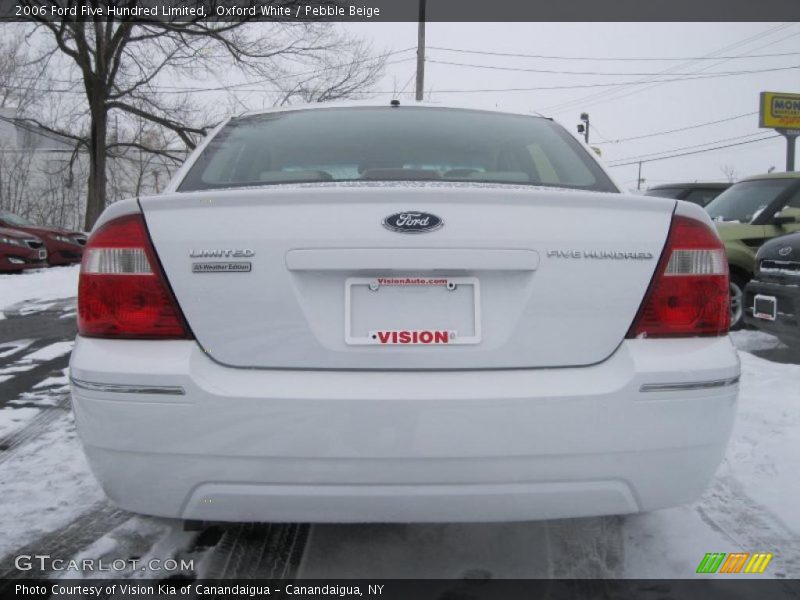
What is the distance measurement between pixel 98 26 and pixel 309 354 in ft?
77.9

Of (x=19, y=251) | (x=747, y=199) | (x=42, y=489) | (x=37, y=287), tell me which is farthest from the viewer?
(x=19, y=251)

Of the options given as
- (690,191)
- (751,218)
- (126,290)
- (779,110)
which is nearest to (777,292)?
(751,218)

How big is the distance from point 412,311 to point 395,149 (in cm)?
111

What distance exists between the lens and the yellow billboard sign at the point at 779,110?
24.8m

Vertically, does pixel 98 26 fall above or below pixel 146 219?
above

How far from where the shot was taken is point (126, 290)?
187 cm

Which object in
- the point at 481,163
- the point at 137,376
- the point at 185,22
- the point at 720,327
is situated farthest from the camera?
the point at 185,22

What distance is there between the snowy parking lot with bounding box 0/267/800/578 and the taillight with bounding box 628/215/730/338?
89 cm

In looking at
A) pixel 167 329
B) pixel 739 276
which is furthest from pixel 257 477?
pixel 739 276

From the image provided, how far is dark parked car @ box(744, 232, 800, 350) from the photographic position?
17.0 feet

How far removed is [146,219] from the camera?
6.18ft

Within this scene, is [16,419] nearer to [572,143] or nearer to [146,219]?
[146,219]

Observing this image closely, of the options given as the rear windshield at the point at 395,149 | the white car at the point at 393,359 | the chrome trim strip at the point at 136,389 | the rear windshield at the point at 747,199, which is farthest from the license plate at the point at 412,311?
the rear windshield at the point at 747,199

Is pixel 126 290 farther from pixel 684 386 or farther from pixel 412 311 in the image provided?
pixel 684 386
